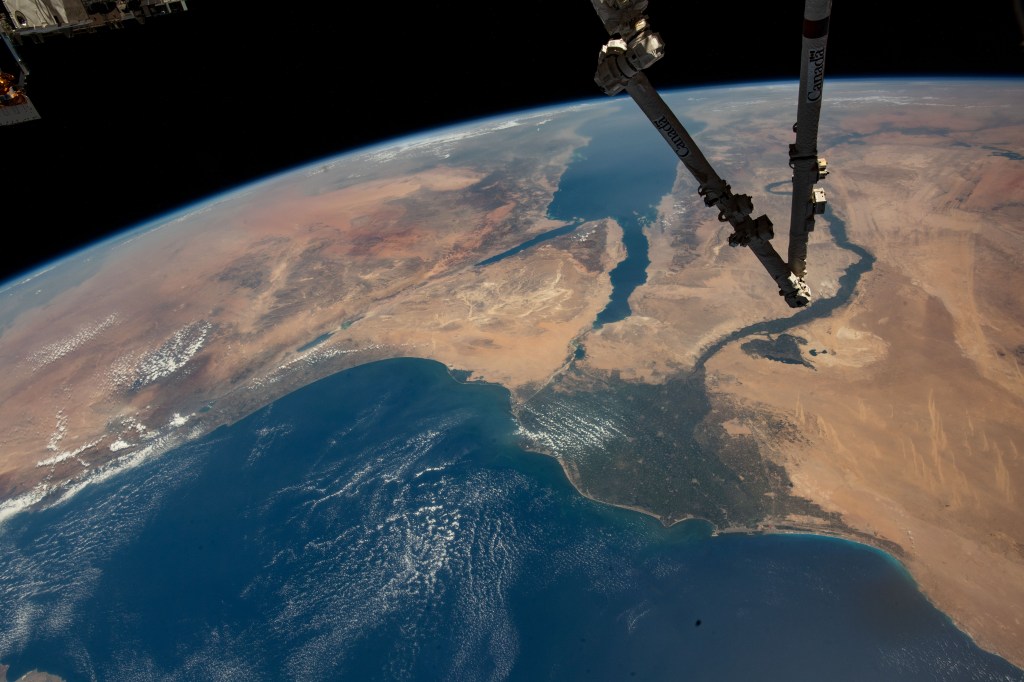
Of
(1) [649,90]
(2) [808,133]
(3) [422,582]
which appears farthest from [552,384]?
(1) [649,90]

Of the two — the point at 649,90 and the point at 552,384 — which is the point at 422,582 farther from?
the point at 649,90

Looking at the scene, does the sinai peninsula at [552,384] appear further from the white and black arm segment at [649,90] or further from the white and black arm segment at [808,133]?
the white and black arm segment at [649,90]

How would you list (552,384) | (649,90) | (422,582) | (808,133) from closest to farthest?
(649,90) < (808,133) < (422,582) < (552,384)

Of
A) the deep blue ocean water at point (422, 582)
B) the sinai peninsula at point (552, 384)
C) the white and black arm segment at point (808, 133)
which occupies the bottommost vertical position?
the deep blue ocean water at point (422, 582)

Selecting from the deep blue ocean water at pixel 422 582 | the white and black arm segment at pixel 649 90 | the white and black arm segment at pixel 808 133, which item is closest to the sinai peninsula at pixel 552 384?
the deep blue ocean water at pixel 422 582

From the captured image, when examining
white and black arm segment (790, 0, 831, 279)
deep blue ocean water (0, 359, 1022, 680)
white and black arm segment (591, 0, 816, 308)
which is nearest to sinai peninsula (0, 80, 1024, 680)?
deep blue ocean water (0, 359, 1022, 680)

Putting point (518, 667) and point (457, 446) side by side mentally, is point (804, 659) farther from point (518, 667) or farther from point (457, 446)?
point (457, 446)

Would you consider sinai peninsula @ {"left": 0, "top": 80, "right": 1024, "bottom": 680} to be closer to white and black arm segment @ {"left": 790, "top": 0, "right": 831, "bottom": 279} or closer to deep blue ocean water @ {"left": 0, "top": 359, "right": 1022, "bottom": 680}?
deep blue ocean water @ {"left": 0, "top": 359, "right": 1022, "bottom": 680}

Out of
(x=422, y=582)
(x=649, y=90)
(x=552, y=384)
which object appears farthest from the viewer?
(x=552, y=384)
